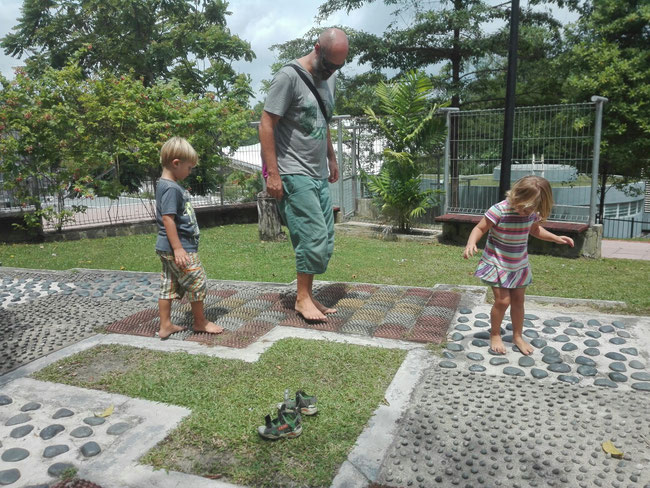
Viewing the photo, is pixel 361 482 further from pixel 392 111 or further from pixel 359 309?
pixel 392 111

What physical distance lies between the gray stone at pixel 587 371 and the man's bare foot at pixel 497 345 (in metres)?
0.51

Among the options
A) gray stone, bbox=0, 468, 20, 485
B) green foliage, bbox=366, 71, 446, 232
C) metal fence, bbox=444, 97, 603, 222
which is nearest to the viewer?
gray stone, bbox=0, 468, 20, 485

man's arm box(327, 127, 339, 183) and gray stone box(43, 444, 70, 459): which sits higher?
man's arm box(327, 127, 339, 183)

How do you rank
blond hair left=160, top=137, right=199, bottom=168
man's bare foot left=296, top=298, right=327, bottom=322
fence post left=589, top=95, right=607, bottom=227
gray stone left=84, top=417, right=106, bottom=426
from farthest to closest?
fence post left=589, top=95, right=607, bottom=227, man's bare foot left=296, top=298, right=327, bottom=322, blond hair left=160, top=137, right=199, bottom=168, gray stone left=84, top=417, right=106, bottom=426

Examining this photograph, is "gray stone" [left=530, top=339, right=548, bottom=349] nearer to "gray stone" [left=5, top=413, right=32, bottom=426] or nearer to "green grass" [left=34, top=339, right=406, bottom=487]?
"green grass" [left=34, top=339, right=406, bottom=487]

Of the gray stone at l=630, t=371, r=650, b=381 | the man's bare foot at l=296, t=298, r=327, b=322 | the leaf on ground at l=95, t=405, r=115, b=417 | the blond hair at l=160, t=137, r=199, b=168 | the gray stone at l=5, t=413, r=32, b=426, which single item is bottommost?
the gray stone at l=5, t=413, r=32, b=426

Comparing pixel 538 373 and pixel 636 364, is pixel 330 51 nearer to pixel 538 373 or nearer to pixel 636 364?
pixel 538 373

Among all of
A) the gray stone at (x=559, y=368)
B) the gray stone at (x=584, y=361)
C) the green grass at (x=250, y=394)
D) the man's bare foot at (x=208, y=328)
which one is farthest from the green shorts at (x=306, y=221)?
the gray stone at (x=584, y=361)

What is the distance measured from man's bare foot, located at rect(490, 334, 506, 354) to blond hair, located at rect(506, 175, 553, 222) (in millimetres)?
986

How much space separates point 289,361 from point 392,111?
315 inches

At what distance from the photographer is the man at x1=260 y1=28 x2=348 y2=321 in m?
4.12

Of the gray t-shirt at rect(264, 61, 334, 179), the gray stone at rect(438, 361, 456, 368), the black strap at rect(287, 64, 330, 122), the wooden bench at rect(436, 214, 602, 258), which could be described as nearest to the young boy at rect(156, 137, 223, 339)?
the gray t-shirt at rect(264, 61, 334, 179)

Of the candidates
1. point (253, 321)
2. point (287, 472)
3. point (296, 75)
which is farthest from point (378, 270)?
point (287, 472)

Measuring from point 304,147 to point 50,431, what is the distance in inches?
107
